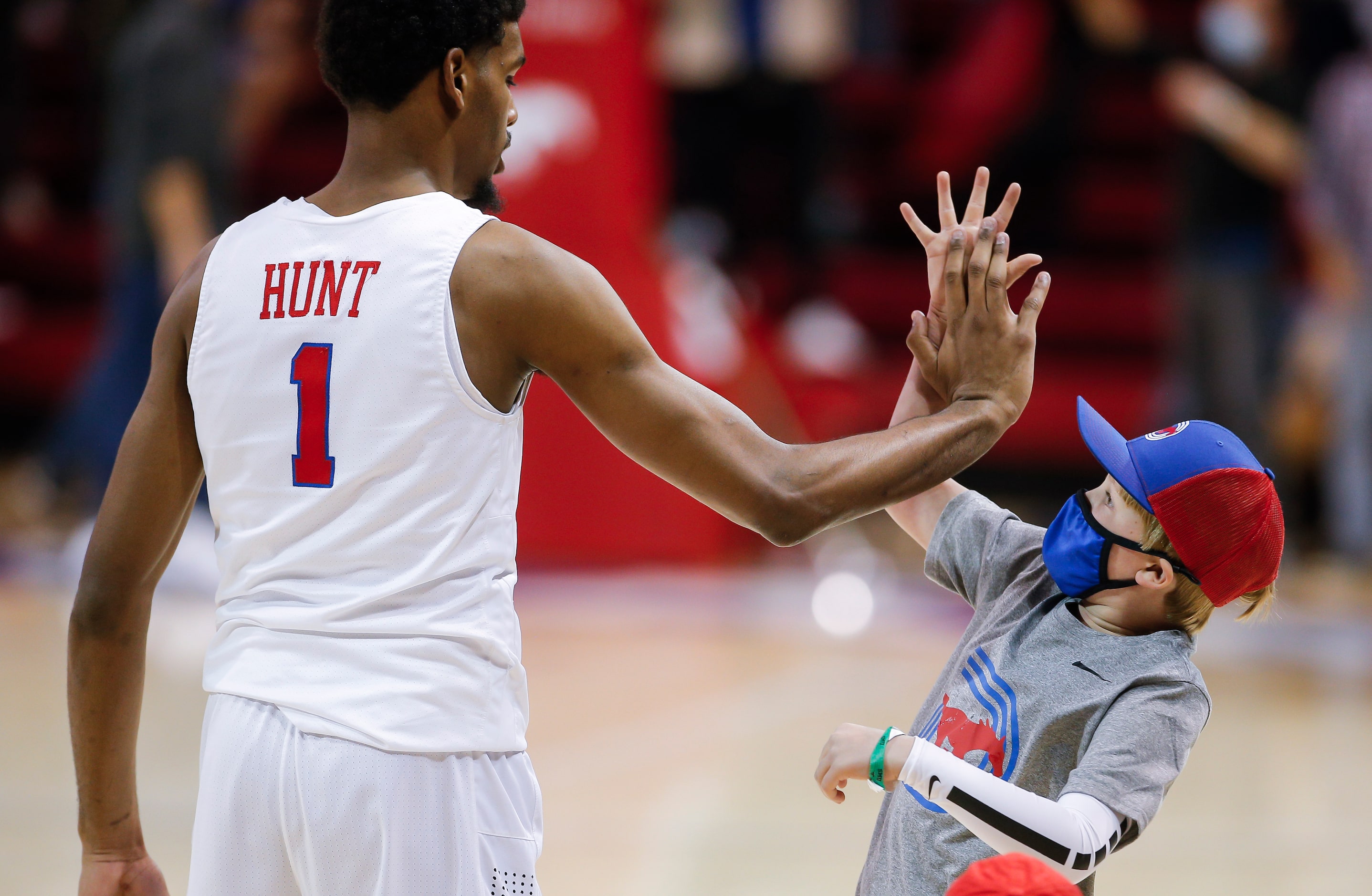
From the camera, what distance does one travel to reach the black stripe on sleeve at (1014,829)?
5.68 feet

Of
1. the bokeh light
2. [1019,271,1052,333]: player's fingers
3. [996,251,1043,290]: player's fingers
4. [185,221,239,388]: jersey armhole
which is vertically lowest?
the bokeh light

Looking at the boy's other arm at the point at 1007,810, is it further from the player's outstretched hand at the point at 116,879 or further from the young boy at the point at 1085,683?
the player's outstretched hand at the point at 116,879

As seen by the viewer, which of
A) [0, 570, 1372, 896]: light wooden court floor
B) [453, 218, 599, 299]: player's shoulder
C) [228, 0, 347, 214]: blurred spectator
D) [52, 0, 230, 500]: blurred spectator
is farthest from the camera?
[228, 0, 347, 214]: blurred spectator

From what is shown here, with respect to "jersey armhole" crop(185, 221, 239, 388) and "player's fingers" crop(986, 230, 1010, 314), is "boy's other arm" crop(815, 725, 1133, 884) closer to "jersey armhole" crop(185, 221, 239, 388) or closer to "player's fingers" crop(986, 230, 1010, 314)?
"player's fingers" crop(986, 230, 1010, 314)

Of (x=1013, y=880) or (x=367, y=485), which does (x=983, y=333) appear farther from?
(x=367, y=485)

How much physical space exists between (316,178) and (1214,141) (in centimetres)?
652

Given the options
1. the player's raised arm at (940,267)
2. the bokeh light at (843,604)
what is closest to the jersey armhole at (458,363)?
the player's raised arm at (940,267)

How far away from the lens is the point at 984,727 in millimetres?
1945

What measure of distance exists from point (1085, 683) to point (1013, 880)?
0.40m

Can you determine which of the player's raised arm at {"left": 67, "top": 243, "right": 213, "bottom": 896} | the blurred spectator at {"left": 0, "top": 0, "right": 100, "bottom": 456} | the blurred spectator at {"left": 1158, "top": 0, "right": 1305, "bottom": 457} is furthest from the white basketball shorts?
the blurred spectator at {"left": 0, "top": 0, "right": 100, "bottom": 456}

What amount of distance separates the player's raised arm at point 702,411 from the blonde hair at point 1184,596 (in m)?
0.24

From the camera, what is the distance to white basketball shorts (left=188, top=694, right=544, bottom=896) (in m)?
1.64

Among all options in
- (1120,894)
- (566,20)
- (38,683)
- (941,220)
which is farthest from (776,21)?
(941,220)

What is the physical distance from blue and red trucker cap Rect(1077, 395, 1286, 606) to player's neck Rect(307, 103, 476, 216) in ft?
3.12
